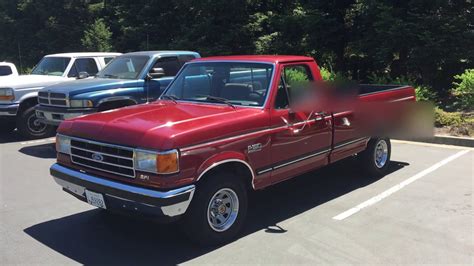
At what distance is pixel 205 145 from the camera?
4422 mm

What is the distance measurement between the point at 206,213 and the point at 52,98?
6.22m

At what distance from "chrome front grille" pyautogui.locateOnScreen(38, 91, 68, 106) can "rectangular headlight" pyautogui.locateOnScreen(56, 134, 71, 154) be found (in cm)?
435

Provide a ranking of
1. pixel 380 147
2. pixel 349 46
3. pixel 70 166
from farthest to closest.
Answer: pixel 349 46
pixel 380 147
pixel 70 166

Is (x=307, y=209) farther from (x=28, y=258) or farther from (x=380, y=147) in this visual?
(x=28, y=258)

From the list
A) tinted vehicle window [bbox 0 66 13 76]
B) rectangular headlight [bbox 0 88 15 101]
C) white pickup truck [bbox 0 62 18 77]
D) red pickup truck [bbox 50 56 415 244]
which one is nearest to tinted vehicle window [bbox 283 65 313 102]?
red pickup truck [bbox 50 56 415 244]

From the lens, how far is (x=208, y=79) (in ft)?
18.8

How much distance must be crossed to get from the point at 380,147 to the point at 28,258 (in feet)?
16.9

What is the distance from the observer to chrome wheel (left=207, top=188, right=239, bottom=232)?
4660 millimetres

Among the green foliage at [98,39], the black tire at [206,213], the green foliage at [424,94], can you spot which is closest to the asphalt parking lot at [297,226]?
the black tire at [206,213]

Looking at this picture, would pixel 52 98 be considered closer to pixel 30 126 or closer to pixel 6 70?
pixel 30 126

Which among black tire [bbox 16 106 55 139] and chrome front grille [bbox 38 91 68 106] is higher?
chrome front grille [bbox 38 91 68 106]

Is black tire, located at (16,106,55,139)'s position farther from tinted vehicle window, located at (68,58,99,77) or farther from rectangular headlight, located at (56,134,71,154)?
rectangular headlight, located at (56,134,71,154)

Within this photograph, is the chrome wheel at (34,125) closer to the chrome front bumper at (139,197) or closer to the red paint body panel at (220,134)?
the red paint body panel at (220,134)

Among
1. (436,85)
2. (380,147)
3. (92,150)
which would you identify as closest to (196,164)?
(92,150)
